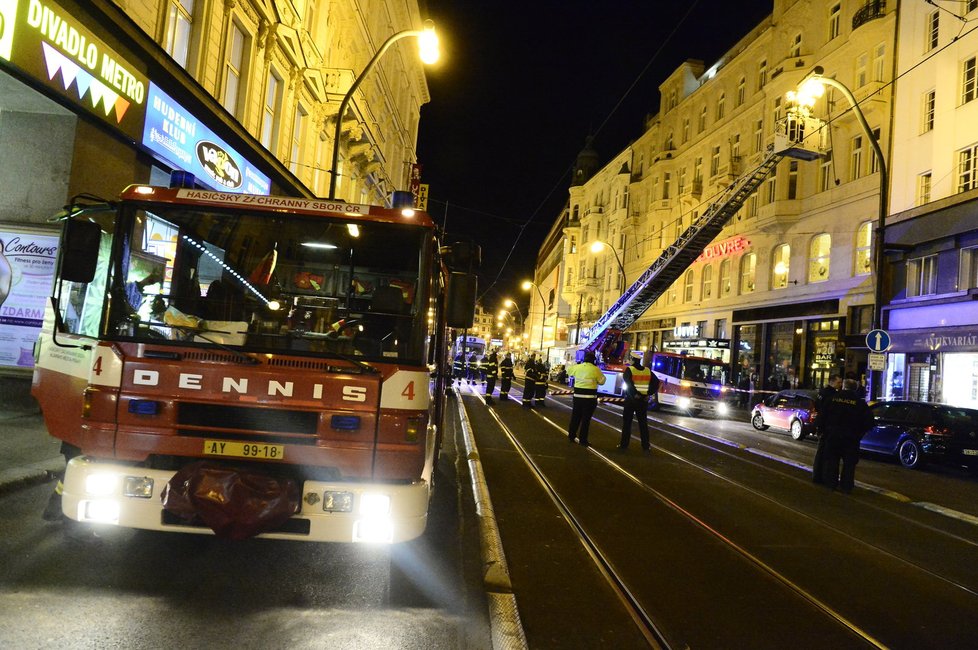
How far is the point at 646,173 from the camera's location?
Answer: 47.2 metres

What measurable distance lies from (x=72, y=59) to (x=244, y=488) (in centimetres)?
822

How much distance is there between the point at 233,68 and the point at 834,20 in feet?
80.8

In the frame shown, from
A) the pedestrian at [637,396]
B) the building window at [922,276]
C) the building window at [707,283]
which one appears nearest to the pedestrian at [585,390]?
the pedestrian at [637,396]

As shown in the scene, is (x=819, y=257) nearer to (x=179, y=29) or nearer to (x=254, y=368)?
(x=179, y=29)

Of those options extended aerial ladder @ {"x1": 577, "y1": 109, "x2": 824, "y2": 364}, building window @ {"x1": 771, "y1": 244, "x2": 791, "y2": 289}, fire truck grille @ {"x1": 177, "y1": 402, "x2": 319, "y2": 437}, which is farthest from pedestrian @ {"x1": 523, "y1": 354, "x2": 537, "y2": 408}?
fire truck grille @ {"x1": 177, "y1": 402, "x2": 319, "y2": 437}

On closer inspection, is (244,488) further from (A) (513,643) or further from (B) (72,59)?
(B) (72,59)

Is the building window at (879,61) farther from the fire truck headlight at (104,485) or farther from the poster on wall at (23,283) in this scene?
the fire truck headlight at (104,485)

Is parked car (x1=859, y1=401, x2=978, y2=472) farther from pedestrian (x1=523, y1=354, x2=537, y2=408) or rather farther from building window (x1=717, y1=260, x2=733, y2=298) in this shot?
building window (x1=717, y1=260, x2=733, y2=298)

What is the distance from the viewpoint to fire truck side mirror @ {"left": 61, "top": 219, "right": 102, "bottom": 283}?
192 inches

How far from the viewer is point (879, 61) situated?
1024 inches

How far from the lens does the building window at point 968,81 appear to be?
20.7 m

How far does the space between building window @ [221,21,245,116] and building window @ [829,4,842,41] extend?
23811 millimetres

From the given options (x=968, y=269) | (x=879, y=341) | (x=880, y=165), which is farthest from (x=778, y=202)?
(x=879, y=341)

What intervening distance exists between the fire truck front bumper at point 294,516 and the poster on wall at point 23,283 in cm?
755
